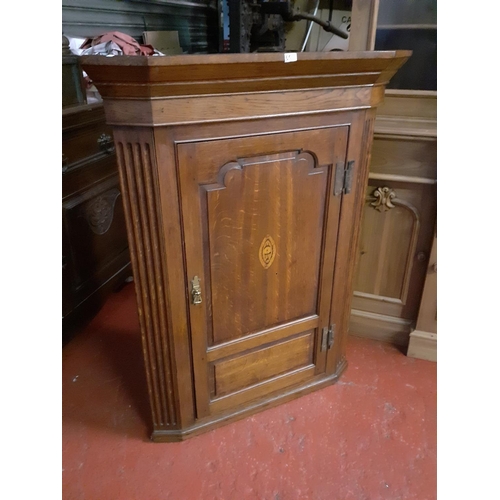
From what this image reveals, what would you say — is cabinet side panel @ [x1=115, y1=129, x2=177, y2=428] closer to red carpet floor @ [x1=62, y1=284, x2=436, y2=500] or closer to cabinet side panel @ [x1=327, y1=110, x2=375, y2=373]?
red carpet floor @ [x1=62, y1=284, x2=436, y2=500]

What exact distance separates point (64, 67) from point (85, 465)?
4.77 feet

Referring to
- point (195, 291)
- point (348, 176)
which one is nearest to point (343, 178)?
point (348, 176)

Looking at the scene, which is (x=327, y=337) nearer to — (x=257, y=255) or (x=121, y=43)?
(x=257, y=255)

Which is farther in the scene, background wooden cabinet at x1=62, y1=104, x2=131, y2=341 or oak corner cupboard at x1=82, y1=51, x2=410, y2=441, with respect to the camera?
background wooden cabinet at x1=62, y1=104, x2=131, y2=341

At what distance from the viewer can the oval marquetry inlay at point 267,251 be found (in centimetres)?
133

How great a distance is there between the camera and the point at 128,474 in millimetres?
1402

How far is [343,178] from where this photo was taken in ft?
4.40

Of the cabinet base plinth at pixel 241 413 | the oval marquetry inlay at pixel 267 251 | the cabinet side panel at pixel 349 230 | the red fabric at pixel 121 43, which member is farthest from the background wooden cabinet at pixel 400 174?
the red fabric at pixel 121 43

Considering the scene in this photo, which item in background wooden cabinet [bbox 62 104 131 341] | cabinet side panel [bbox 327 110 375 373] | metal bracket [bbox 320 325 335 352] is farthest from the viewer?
background wooden cabinet [bbox 62 104 131 341]

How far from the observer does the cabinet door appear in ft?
3.86

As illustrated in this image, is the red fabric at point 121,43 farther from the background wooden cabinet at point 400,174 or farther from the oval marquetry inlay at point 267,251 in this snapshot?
the oval marquetry inlay at point 267,251

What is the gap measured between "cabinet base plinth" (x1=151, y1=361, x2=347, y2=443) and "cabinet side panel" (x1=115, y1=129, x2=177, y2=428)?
49mm

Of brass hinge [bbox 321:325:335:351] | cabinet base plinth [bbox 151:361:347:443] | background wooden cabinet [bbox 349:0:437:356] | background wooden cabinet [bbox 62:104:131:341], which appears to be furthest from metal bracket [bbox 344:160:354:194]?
background wooden cabinet [bbox 62:104:131:341]

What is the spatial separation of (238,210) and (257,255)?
17 cm
